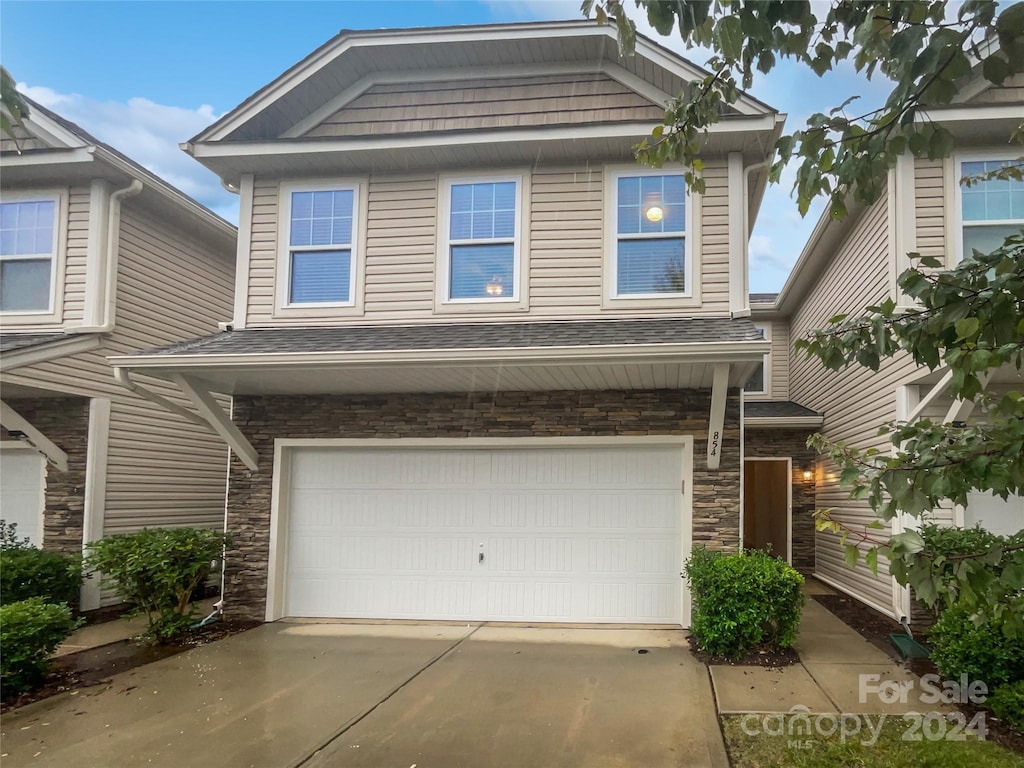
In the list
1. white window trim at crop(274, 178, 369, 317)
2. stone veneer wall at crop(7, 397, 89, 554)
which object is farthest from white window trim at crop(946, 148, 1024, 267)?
stone veneer wall at crop(7, 397, 89, 554)

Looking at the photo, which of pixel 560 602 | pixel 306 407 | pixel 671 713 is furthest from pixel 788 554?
pixel 306 407

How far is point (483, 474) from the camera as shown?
7.86 metres

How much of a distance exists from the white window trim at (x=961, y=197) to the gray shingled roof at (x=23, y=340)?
10324 mm

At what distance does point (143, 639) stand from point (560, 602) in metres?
4.37

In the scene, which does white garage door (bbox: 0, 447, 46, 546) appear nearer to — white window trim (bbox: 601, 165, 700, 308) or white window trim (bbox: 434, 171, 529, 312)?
white window trim (bbox: 434, 171, 529, 312)

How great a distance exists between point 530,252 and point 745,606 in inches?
171

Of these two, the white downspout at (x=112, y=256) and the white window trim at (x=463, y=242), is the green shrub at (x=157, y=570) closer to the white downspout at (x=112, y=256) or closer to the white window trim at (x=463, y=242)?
the white downspout at (x=112, y=256)

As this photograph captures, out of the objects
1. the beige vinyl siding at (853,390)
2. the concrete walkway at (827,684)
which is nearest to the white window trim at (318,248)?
the concrete walkway at (827,684)

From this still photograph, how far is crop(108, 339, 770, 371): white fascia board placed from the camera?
6020mm

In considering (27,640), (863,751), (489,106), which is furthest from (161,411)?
(863,751)

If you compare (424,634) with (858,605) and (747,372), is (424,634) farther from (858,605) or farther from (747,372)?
(858,605)

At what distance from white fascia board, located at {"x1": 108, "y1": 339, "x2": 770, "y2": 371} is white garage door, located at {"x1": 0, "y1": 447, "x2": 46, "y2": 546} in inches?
120

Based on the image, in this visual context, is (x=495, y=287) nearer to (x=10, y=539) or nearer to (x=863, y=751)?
(x=863, y=751)

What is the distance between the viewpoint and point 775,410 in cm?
1199
